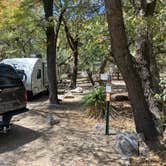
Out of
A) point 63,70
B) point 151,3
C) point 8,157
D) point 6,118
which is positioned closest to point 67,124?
point 6,118

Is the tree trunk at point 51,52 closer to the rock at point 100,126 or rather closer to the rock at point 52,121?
the rock at point 52,121

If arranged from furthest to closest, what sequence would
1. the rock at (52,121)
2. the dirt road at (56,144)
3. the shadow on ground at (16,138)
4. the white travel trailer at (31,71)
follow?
the white travel trailer at (31,71) → the rock at (52,121) → the shadow on ground at (16,138) → the dirt road at (56,144)

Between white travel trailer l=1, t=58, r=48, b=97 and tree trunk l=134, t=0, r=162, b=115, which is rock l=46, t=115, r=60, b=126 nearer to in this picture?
tree trunk l=134, t=0, r=162, b=115

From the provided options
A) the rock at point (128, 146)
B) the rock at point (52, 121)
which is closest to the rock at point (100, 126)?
the rock at point (52, 121)

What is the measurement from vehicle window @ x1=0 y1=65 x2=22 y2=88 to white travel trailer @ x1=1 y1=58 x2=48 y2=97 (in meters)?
8.48

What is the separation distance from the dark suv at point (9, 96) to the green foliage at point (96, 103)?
2984mm

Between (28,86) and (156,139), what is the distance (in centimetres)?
1042

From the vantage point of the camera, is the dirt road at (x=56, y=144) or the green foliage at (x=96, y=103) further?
the green foliage at (x=96, y=103)

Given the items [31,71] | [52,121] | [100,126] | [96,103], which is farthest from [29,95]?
[100,126]

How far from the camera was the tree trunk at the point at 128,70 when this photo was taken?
7003mm

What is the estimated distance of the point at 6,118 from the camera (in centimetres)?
810

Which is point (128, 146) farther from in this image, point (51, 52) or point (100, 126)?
point (51, 52)

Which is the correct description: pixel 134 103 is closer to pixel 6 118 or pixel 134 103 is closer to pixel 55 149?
pixel 55 149

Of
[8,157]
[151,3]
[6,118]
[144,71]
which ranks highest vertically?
[151,3]
